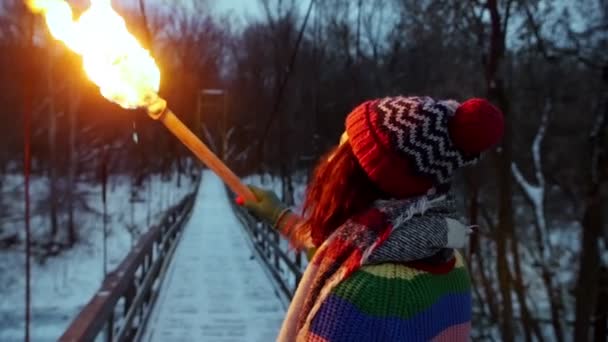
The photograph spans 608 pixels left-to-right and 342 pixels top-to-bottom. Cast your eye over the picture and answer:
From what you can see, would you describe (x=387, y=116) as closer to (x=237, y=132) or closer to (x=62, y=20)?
(x=62, y=20)

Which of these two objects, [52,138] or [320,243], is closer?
[320,243]

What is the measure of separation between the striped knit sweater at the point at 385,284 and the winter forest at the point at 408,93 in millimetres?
369

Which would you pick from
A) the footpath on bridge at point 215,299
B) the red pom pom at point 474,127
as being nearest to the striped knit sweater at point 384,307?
the red pom pom at point 474,127

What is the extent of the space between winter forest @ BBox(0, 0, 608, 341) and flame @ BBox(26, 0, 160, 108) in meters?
0.32

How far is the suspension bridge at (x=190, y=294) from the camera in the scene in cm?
552

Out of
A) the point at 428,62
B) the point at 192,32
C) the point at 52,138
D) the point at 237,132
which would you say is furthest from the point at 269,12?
the point at 237,132

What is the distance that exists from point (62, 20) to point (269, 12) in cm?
3145

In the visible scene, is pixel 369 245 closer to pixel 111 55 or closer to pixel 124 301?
pixel 111 55

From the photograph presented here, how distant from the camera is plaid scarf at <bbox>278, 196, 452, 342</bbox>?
166cm

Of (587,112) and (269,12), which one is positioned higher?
(269,12)

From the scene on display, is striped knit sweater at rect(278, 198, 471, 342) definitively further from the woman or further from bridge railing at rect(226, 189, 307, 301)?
bridge railing at rect(226, 189, 307, 301)

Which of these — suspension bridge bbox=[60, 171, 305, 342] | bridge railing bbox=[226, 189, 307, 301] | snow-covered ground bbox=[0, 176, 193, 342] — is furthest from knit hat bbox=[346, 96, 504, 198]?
snow-covered ground bbox=[0, 176, 193, 342]

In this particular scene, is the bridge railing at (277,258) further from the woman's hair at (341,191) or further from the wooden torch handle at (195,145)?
the woman's hair at (341,191)

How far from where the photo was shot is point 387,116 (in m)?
1.73
